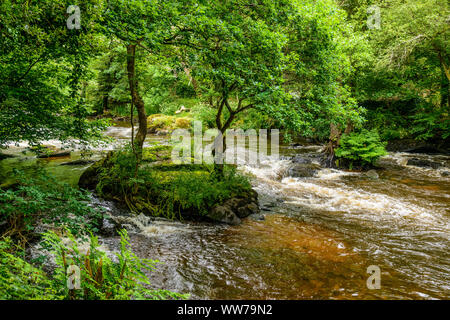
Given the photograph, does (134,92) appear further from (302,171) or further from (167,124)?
(167,124)

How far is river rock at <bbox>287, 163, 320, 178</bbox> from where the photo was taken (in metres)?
12.2

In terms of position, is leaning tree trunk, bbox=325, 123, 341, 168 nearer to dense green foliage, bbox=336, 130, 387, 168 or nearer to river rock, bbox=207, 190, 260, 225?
dense green foliage, bbox=336, 130, 387, 168

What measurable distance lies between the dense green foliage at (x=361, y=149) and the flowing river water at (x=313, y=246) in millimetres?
3196

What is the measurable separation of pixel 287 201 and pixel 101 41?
23.9ft

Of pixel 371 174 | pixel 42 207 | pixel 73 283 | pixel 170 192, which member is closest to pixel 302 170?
pixel 371 174

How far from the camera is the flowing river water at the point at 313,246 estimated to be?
4289mm

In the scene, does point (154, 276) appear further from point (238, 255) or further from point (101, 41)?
point (101, 41)

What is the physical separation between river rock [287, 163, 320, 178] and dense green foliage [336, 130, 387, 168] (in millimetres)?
1989

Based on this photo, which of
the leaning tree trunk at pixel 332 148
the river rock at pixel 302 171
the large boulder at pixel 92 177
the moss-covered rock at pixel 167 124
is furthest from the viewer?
the moss-covered rock at pixel 167 124

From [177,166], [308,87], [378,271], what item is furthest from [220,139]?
[378,271]

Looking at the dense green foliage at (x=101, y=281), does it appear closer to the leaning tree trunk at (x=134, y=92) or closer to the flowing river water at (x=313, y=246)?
the flowing river water at (x=313, y=246)

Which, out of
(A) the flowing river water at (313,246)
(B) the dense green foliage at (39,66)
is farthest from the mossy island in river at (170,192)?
(B) the dense green foliage at (39,66)

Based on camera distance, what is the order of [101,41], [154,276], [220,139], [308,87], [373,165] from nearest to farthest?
[154,276], [101,41], [308,87], [220,139], [373,165]

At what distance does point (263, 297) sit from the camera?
400cm
